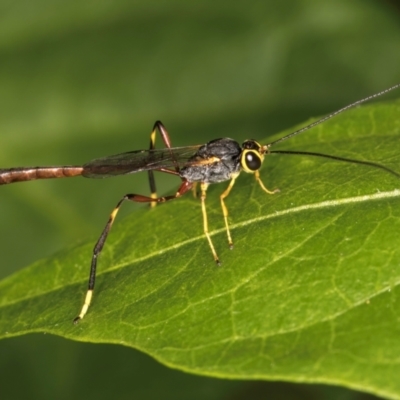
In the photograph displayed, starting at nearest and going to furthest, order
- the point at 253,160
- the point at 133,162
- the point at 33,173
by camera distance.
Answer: the point at 253,160
the point at 133,162
the point at 33,173

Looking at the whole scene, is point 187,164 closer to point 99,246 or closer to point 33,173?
point 99,246

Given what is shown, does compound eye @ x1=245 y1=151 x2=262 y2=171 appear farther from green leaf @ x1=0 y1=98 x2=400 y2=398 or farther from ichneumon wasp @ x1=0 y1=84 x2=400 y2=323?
green leaf @ x1=0 y1=98 x2=400 y2=398

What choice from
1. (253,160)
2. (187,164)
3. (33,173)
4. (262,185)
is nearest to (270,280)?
(262,185)

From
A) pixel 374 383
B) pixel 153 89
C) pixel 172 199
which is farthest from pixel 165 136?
pixel 374 383

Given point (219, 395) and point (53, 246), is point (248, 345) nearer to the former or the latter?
point (219, 395)

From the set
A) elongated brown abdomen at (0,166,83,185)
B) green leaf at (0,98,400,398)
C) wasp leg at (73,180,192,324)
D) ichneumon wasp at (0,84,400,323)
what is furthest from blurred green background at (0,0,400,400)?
green leaf at (0,98,400,398)

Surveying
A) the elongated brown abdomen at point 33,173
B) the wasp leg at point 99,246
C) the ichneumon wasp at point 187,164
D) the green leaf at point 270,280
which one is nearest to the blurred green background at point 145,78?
the elongated brown abdomen at point 33,173

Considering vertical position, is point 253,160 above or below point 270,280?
above
